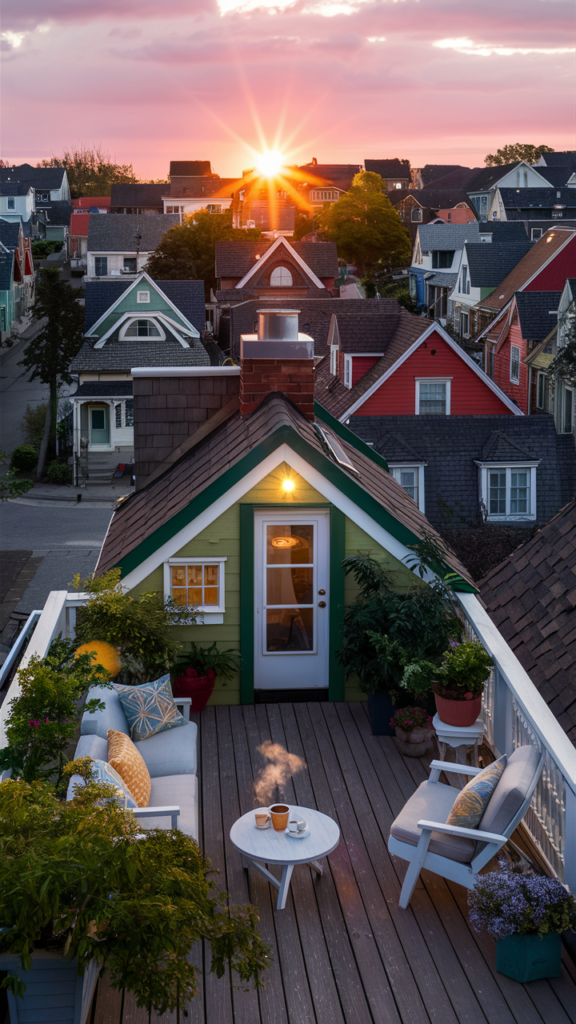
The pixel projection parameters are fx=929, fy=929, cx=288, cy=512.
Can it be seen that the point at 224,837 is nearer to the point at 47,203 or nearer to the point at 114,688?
the point at 114,688

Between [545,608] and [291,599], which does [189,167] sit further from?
[545,608]

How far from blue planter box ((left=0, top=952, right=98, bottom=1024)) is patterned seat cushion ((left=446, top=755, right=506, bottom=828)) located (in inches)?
82.2

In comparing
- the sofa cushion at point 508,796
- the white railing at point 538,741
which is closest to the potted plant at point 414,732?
the white railing at point 538,741

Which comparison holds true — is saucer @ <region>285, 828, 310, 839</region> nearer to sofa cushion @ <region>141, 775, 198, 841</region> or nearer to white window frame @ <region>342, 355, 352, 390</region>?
sofa cushion @ <region>141, 775, 198, 841</region>

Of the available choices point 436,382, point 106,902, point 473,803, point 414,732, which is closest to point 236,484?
Result: point 414,732

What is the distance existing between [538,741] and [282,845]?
63.3 inches

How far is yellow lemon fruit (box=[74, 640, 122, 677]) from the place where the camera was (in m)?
7.05

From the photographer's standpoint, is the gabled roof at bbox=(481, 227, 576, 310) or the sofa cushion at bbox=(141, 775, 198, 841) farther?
the gabled roof at bbox=(481, 227, 576, 310)

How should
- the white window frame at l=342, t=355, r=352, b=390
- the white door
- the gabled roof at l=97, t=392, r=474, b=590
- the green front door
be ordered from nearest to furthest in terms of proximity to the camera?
1. the gabled roof at l=97, t=392, r=474, b=590
2. the white door
3. the white window frame at l=342, t=355, r=352, b=390
4. the green front door

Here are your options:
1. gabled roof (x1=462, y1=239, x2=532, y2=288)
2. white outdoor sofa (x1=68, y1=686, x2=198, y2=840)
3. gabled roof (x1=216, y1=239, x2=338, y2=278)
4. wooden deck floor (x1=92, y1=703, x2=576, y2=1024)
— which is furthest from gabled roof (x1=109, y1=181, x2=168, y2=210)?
wooden deck floor (x1=92, y1=703, x2=576, y2=1024)

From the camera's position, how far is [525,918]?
4570 mm

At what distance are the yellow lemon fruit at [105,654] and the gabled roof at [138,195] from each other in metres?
107

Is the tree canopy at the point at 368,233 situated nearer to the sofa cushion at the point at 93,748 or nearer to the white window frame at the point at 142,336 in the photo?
the white window frame at the point at 142,336

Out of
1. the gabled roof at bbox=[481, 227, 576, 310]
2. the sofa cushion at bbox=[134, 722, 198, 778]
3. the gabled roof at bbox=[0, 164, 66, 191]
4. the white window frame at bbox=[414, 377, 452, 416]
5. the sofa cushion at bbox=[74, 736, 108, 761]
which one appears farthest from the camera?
the gabled roof at bbox=[0, 164, 66, 191]
